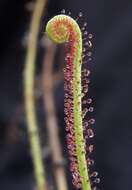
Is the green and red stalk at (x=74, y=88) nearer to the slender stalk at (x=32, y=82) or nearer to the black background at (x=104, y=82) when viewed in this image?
the slender stalk at (x=32, y=82)

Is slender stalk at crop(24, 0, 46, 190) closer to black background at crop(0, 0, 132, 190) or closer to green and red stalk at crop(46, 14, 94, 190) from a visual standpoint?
black background at crop(0, 0, 132, 190)

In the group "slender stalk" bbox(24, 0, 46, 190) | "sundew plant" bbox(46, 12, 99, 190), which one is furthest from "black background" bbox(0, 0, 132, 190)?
"sundew plant" bbox(46, 12, 99, 190)

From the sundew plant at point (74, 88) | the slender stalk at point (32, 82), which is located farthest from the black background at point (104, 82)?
the sundew plant at point (74, 88)

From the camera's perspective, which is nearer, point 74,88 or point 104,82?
point 74,88

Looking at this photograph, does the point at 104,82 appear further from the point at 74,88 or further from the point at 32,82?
the point at 74,88

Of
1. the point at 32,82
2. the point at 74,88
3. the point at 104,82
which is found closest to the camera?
the point at 74,88

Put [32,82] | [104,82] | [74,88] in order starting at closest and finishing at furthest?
[74,88] → [32,82] → [104,82]

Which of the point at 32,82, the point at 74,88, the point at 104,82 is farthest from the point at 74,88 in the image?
the point at 104,82

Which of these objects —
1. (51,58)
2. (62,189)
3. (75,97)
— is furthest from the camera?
(51,58)

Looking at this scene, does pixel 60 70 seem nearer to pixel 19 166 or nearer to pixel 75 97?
pixel 19 166

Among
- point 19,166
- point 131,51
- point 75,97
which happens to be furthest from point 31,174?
point 75,97
